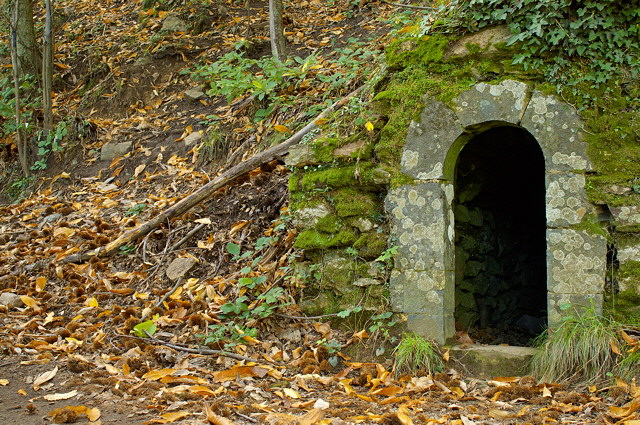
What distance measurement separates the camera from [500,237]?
262 inches

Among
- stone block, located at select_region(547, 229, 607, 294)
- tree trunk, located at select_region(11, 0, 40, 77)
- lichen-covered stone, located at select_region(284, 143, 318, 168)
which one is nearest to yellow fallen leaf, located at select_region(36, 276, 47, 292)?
lichen-covered stone, located at select_region(284, 143, 318, 168)

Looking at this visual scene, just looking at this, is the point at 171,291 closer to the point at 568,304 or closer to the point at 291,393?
the point at 291,393

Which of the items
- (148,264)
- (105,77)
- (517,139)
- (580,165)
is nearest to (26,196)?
(105,77)

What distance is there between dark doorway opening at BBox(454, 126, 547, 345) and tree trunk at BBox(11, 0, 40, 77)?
7136 mm

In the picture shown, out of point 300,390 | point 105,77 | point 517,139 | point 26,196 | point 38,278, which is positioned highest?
point 105,77

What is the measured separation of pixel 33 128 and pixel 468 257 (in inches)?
257

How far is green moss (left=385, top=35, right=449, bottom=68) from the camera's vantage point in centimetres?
473

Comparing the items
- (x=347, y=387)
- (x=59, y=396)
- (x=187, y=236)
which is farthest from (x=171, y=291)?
(x=347, y=387)

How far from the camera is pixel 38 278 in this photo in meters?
5.80

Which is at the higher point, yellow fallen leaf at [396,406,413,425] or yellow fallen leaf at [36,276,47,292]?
yellow fallen leaf at [36,276,47,292]

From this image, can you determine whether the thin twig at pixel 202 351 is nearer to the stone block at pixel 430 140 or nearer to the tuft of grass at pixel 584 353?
the stone block at pixel 430 140

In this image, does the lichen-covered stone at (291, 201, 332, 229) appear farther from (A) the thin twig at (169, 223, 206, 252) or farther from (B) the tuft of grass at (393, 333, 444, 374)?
(A) the thin twig at (169, 223, 206, 252)

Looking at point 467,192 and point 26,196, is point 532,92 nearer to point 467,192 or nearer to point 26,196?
point 467,192

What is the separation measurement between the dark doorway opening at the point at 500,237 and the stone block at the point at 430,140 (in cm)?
124
